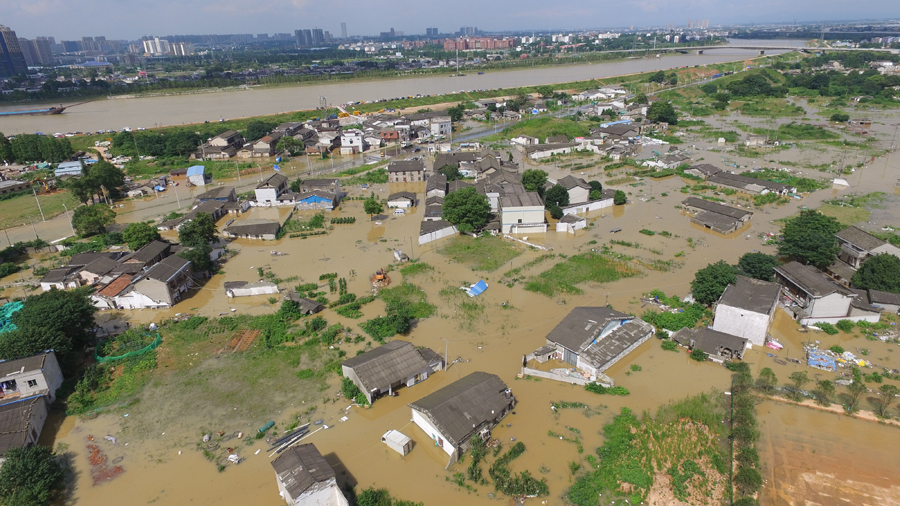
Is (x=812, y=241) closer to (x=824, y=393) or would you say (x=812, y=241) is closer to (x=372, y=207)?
(x=824, y=393)

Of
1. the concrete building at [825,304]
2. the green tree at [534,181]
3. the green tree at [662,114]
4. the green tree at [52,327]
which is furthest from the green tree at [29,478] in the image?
the green tree at [662,114]

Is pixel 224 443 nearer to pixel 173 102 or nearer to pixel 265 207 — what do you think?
pixel 265 207

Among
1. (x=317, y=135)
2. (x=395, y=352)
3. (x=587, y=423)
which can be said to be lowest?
(x=587, y=423)

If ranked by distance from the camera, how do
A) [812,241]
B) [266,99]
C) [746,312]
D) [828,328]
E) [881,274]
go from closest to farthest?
1. [746,312]
2. [828,328]
3. [881,274]
4. [812,241]
5. [266,99]

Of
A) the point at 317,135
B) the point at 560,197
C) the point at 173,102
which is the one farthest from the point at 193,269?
the point at 173,102

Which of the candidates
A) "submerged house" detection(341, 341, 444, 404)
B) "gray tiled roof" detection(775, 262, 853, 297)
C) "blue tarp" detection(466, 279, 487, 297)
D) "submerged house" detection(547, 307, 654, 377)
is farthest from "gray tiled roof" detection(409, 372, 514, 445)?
"gray tiled roof" detection(775, 262, 853, 297)

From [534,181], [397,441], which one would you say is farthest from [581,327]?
[534,181]
